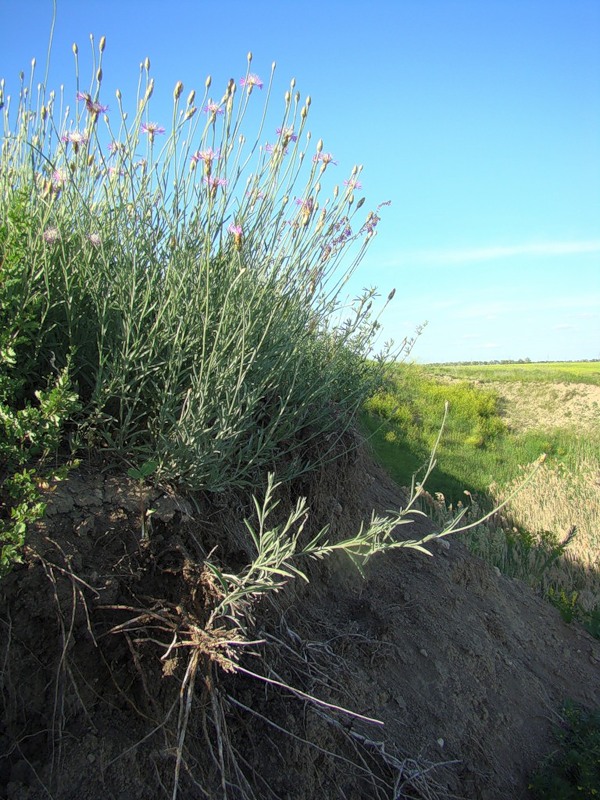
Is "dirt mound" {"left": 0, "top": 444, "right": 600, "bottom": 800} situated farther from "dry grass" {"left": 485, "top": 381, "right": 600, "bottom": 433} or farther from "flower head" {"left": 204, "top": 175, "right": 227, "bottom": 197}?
"dry grass" {"left": 485, "top": 381, "right": 600, "bottom": 433}

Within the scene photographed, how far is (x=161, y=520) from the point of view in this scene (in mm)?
2322

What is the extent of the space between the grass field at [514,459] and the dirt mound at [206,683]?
1.25 metres

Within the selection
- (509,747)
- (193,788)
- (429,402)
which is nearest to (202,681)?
(193,788)

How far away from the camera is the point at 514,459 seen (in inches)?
596

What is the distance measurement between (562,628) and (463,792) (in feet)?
8.07

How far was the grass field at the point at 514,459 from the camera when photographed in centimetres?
660

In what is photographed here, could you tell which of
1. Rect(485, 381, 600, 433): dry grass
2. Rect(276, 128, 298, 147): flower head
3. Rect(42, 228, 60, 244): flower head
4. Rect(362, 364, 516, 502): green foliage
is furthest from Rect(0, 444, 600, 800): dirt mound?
Rect(485, 381, 600, 433): dry grass

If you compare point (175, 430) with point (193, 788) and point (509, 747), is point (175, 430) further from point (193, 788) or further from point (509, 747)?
point (509, 747)

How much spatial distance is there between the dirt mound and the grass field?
125 centimetres

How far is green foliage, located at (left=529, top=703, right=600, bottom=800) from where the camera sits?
9.00 feet

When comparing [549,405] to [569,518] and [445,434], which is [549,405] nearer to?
[445,434]

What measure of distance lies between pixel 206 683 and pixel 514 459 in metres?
14.3

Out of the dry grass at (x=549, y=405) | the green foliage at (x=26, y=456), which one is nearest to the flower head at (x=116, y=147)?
the green foliage at (x=26, y=456)

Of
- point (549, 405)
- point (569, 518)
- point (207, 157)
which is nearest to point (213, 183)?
point (207, 157)
